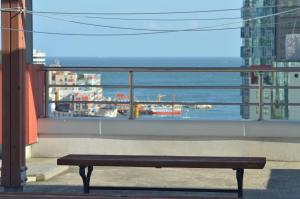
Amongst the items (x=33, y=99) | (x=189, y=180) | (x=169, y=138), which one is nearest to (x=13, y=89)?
(x=189, y=180)

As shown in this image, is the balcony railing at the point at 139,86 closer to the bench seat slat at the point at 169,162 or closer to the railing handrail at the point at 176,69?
the railing handrail at the point at 176,69

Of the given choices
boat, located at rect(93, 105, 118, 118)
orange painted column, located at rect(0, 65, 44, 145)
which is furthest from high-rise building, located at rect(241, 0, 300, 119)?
orange painted column, located at rect(0, 65, 44, 145)

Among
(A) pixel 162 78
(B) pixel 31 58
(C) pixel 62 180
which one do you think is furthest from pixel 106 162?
(A) pixel 162 78

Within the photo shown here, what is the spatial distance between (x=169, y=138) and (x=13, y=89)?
11.7 ft

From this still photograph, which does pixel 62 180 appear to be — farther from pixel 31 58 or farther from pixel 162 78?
pixel 162 78

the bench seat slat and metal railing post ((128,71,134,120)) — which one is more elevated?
metal railing post ((128,71,134,120))

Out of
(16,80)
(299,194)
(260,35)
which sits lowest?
(299,194)

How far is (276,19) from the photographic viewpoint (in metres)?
14.3

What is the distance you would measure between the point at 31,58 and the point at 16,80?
138 inches

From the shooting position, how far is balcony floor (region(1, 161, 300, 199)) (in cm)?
826

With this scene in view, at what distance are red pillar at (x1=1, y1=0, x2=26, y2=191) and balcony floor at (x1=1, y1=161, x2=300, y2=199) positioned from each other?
0.72m

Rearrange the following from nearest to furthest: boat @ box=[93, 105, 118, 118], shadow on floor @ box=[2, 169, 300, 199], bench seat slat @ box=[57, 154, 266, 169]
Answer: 1. bench seat slat @ box=[57, 154, 266, 169]
2. shadow on floor @ box=[2, 169, 300, 199]
3. boat @ box=[93, 105, 118, 118]

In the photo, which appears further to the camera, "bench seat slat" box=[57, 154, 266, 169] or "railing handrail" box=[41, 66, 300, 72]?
"railing handrail" box=[41, 66, 300, 72]

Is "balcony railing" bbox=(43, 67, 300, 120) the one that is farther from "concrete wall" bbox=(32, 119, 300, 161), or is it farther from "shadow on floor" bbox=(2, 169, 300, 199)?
"shadow on floor" bbox=(2, 169, 300, 199)
